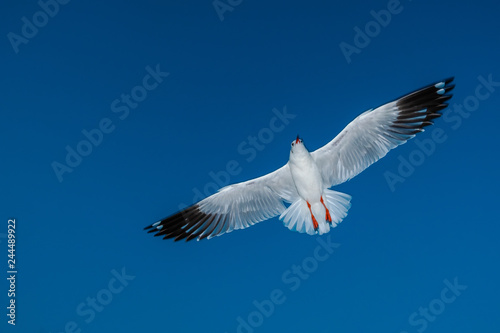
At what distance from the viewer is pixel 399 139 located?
5.61 metres

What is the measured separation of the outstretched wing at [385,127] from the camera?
218 inches

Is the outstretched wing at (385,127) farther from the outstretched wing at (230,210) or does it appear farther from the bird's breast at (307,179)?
the outstretched wing at (230,210)

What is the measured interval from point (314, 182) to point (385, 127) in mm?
1055

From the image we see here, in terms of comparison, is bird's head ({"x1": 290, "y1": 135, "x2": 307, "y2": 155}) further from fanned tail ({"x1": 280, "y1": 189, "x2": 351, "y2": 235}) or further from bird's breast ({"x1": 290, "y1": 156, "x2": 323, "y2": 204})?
fanned tail ({"x1": 280, "y1": 189, "x2": 351, "y2": 235})

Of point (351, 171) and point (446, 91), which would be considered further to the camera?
point (351, 171)

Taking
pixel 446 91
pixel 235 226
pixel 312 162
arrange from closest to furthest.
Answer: pixel 446 91
pixel 312 162
pixel 235 226

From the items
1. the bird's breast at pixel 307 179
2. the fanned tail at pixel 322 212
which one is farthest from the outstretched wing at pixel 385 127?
the fanned tail at pixel 322 212

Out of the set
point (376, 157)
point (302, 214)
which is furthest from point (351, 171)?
point (302, 214)

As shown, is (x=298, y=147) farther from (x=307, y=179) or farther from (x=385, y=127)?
(x=385, y=127)

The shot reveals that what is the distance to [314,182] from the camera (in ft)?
19.4

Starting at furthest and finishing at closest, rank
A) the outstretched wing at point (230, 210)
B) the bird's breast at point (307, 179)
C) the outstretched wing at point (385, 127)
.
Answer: the outstretched wing at point (230, 210), the bird's breast at point (307, 179), the outstretched wing at point (385, 127)

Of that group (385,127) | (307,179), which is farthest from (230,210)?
(385,127)

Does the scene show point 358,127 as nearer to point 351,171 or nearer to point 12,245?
point 351,171

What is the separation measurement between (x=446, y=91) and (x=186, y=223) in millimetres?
3571
